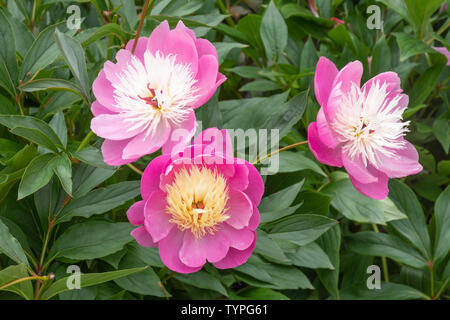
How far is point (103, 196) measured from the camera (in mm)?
606

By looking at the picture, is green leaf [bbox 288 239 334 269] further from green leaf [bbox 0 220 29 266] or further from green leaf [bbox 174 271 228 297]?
green leaf [bbox 0 220 29 266]

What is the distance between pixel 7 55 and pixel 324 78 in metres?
0.42

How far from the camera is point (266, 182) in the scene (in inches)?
28.7

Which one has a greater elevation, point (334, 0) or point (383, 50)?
point (334, 0)

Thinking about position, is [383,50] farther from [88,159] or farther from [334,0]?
[88,159]

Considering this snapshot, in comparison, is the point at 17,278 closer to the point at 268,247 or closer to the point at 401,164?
the point at 268,247

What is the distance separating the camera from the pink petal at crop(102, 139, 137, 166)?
51 centimetres

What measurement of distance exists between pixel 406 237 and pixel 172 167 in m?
0.46

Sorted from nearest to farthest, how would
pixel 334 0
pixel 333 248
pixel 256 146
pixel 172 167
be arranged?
1. pixel 172 167
2. pixel 256 146
3. pixel 333 248
4. pixel 334 0

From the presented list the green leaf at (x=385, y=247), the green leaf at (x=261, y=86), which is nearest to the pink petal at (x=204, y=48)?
the green leaf at (x=261, y=86)

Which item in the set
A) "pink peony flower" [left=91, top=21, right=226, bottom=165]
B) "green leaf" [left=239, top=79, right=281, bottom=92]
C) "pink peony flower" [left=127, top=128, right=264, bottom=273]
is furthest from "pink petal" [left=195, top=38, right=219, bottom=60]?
"green leaf" [left=239, top=79, right=281, bottom=92]

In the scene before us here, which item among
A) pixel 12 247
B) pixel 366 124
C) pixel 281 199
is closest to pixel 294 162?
pixel 281 199

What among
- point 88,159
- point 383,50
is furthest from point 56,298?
point 383,50

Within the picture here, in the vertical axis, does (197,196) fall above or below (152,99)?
below
